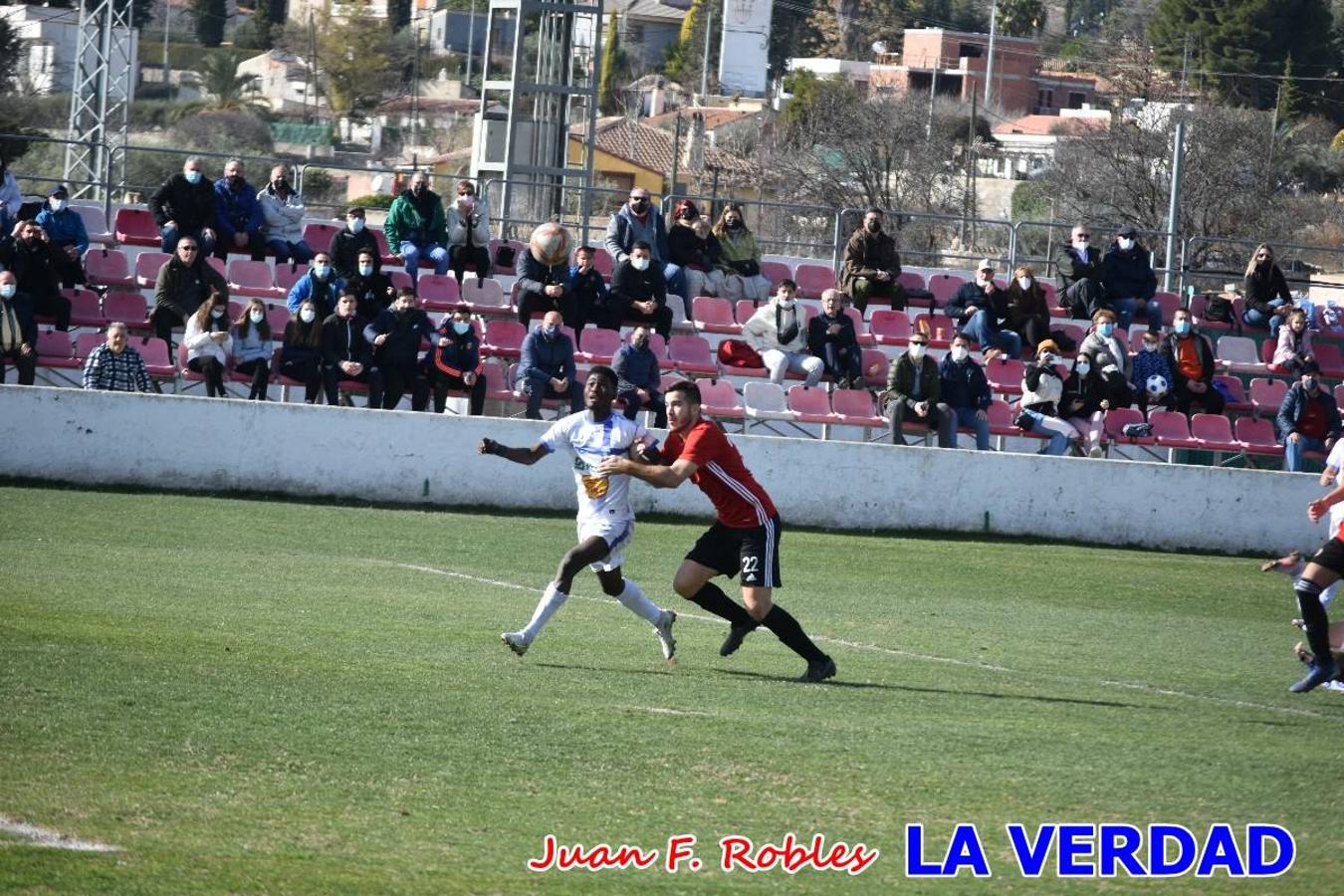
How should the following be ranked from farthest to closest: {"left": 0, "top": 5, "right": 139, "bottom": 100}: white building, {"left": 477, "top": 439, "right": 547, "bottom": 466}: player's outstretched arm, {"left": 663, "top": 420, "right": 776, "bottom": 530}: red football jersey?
{"left": 0, "top": 5, "right": 139, "bottom": 100}: white building
{"left": 663, "top": 420, "right": 776, "bottom": 530}: red football jersey
{"left": 477, "top": 439, "right": 547, "bottom": 466}: player's outstretched arm

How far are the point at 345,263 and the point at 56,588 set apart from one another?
1141cm

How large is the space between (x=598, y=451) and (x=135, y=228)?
16.3 metres

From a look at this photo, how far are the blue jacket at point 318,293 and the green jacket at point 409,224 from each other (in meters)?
2.67

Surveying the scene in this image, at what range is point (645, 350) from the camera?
2167 centimetres

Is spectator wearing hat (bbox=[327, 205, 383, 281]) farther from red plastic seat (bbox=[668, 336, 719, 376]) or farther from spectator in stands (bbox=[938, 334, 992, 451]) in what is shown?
spectator in stands (bbox=[938, 334, 992, 451])

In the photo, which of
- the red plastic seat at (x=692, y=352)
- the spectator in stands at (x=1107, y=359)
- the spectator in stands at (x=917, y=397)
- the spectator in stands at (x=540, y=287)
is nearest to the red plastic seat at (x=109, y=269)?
the spectator in stands at (x=540, y=287)

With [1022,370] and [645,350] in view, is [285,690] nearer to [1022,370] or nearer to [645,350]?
[645,350]

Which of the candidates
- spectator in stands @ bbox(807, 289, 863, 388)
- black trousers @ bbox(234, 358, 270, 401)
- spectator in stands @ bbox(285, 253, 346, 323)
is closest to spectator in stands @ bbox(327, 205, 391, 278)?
spectator in stands @ bbox(285, 253, 346, 323)

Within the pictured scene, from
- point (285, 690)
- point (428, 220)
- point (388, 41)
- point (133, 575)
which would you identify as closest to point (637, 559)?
point (133, 575)

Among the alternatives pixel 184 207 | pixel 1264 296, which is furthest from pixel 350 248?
pixel 1264 296

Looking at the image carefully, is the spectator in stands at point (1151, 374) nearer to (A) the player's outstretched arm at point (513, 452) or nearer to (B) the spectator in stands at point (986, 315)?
(B) the spectator in stands at point (986, 315)

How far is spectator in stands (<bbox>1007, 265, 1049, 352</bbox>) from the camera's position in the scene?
25172 mm

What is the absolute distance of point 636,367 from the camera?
21.6 metres

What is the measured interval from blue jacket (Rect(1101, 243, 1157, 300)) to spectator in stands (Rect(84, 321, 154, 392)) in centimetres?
1363
